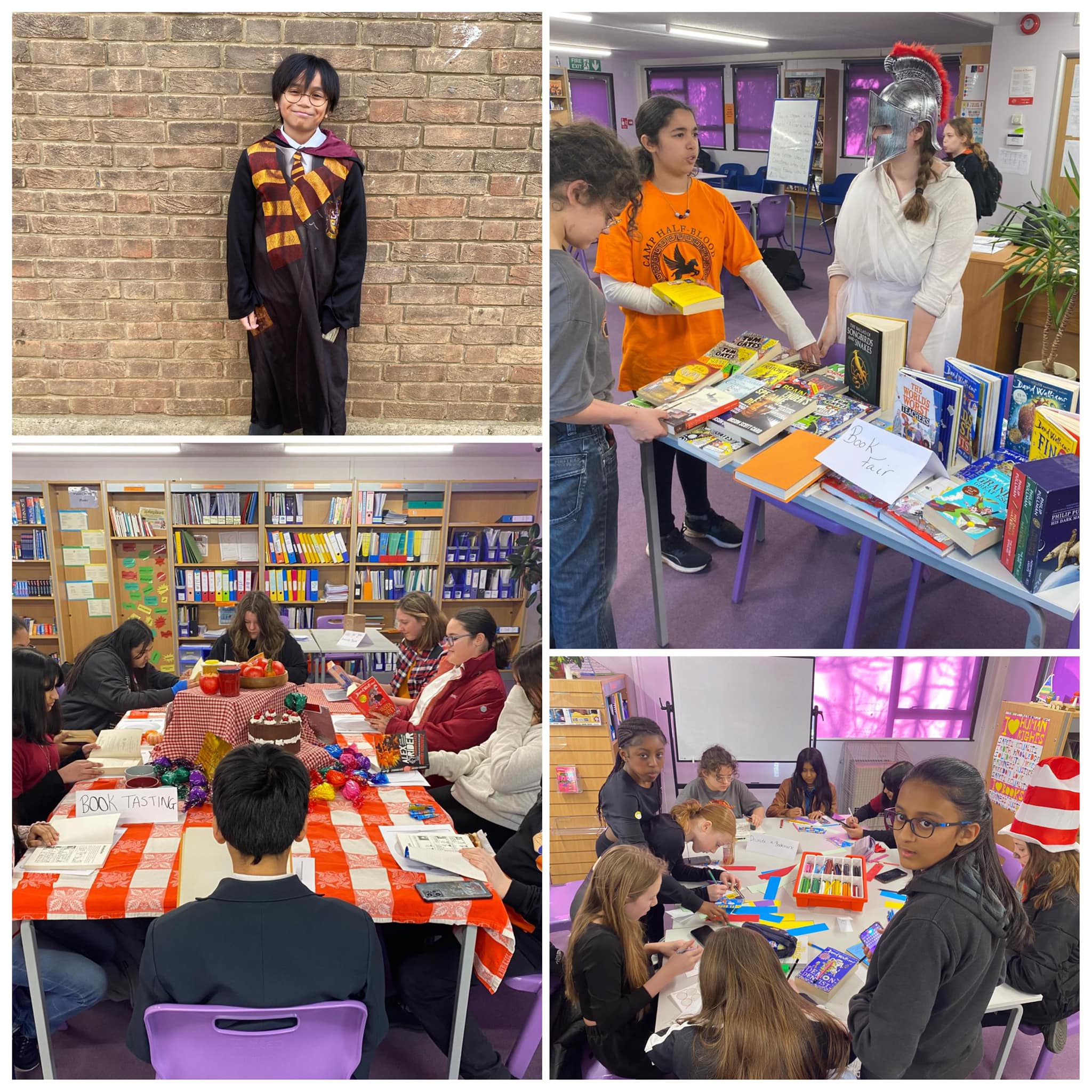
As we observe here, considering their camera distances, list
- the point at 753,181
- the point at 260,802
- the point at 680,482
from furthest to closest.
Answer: the point at 753,181
the point at 680,482
the point at 260,802

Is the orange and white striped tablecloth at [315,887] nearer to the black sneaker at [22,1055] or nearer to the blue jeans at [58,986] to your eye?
the blue jeans at [58,986]

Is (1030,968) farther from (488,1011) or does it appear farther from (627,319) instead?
(627,319)

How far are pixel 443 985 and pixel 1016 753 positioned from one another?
157cm

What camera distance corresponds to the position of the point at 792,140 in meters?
4.23

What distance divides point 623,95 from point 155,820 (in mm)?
2651

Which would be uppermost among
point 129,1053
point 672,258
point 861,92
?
point 861,92

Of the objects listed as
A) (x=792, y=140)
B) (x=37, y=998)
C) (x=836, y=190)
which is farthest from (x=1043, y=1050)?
(x=792, y=140)

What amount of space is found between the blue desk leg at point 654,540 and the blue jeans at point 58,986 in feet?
6.47

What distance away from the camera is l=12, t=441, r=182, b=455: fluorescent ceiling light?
3482mm

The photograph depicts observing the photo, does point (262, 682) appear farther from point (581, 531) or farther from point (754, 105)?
point (754, 105)

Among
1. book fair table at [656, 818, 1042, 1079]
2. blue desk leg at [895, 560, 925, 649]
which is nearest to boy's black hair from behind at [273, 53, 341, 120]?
blue desk leg at [895, 560, 925, 649]

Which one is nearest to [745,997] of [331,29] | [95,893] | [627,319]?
[95,893]

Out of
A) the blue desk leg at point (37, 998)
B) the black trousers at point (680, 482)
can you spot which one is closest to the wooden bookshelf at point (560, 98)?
the black trousers at point (680, 482)

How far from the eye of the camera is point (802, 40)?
11.4 feet
